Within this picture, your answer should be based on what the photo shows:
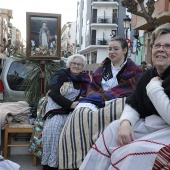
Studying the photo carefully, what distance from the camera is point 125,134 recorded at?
79.3 inches

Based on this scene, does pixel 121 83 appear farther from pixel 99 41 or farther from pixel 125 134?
pixel 99 41

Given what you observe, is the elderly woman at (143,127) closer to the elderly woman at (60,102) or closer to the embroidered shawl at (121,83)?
the embroidered shawl at (121,83)

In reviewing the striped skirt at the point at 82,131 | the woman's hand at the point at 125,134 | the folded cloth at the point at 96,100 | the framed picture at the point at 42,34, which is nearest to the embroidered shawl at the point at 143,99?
the woman's hand at the point at 125,134

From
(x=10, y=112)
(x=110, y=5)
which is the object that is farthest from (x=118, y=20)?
(x=10, y=112)

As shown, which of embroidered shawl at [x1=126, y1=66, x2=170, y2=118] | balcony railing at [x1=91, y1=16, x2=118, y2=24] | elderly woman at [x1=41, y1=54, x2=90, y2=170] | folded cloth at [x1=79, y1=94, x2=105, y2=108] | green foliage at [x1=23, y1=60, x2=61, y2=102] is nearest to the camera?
embroidered shawl at [x1=126, y1=66, x2=170, y2=118]

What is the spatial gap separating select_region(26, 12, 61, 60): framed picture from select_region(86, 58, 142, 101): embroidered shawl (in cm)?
131

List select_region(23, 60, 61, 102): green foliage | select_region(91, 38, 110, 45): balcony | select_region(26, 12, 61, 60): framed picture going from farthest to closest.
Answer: select_region(91, 38, 110, 45): balcony
select_region(23, 60, 61, 102): green foliage
select_region(26, 12, 61, 60): framed picture

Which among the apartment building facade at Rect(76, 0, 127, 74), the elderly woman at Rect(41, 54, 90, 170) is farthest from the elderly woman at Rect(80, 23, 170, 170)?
the apartment building facade at Rect(76, 0, 127, 74)

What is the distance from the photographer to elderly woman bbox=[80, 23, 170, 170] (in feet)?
5.93

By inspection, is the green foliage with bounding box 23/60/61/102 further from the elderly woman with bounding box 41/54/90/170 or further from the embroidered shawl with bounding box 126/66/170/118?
the embroidered shawl with bounding box 126/66/170/118

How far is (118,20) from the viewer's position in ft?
126

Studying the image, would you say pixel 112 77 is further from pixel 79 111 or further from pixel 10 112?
pixel 10 112

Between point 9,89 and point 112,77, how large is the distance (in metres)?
4.10

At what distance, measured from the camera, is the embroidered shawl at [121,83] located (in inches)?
126
